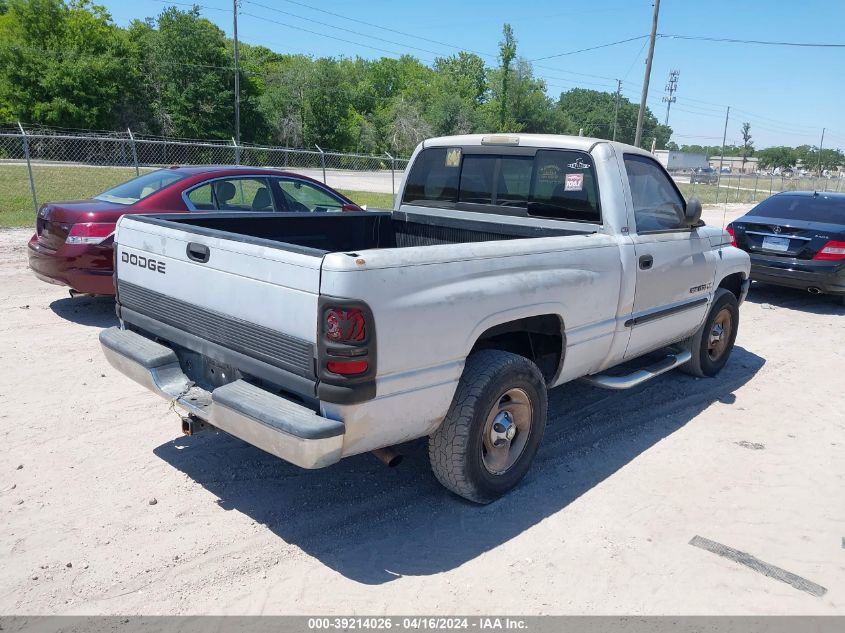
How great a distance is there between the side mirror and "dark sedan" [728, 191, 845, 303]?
5031 millimetres

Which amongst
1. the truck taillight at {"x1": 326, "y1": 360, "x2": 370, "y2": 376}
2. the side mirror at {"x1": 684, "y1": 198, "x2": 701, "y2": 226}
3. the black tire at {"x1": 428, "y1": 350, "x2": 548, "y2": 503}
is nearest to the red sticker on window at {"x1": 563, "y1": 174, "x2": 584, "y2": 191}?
the side mirror at {"x1": 684, "y1": 198, "x2": 701, "y2": 226}

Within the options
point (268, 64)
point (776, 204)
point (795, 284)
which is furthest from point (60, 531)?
point (268, 64)

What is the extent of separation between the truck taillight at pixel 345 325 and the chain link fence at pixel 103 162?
1132 centimetres

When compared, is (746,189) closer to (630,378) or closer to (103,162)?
(103,162)

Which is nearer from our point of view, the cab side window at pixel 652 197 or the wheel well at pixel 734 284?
the cab side window at pixel 652 197

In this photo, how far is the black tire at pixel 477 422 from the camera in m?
3.48

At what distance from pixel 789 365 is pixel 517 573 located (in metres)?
5.16

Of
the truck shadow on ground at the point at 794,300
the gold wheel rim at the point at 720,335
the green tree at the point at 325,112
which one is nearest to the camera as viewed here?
the gold wheel rim at the point at 720,335

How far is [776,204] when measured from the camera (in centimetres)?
1038

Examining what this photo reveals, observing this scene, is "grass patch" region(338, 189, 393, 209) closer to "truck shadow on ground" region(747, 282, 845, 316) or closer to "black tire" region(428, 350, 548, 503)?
"truck shadow on ground" region(747, 282, 845, 316)

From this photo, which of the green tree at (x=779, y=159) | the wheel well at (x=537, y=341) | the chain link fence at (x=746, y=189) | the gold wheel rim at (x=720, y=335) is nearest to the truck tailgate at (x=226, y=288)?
the wheel well at (x=537, y=341)

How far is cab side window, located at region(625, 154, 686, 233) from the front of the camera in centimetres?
479

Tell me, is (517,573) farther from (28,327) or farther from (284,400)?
(28,327)

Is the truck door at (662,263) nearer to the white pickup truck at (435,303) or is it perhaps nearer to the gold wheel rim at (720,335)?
the white pickup truck at (435,303)
